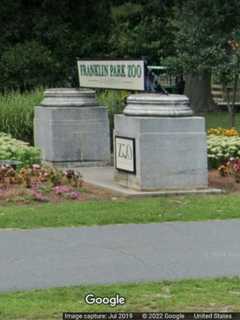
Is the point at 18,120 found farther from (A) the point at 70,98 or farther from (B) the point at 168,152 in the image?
(B) the point at 168,152

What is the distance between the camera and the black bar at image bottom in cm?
577

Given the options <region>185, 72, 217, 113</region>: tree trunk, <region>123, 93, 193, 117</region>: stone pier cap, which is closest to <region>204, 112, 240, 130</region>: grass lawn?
<region>185, 72, 217, 113</region>: tree trunk

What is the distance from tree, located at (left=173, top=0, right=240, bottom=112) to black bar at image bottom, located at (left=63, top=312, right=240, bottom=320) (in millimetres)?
13691

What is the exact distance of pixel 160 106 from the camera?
12.2m

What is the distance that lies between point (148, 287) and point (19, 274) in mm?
1174

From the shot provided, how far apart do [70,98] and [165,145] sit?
4.12 meters

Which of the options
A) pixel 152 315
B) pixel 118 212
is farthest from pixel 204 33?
pixel 152 315

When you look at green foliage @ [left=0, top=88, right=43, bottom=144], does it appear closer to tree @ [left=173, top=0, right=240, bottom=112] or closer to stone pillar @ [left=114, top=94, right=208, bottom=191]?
tree @ [left=173, top=0, right=240, bottom=112]

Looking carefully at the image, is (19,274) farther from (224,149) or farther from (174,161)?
(224,149)

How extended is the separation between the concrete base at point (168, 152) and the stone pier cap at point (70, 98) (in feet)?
11.9

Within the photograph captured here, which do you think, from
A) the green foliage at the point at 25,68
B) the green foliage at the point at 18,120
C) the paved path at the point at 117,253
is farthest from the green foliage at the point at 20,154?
the green foliage at the point at 25,68

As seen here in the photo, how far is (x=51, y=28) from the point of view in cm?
2983

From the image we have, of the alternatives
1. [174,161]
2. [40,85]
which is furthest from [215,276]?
[40,85]

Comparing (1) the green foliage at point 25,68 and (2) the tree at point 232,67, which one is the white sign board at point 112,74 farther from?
(1) the green foliage at point 25,68
